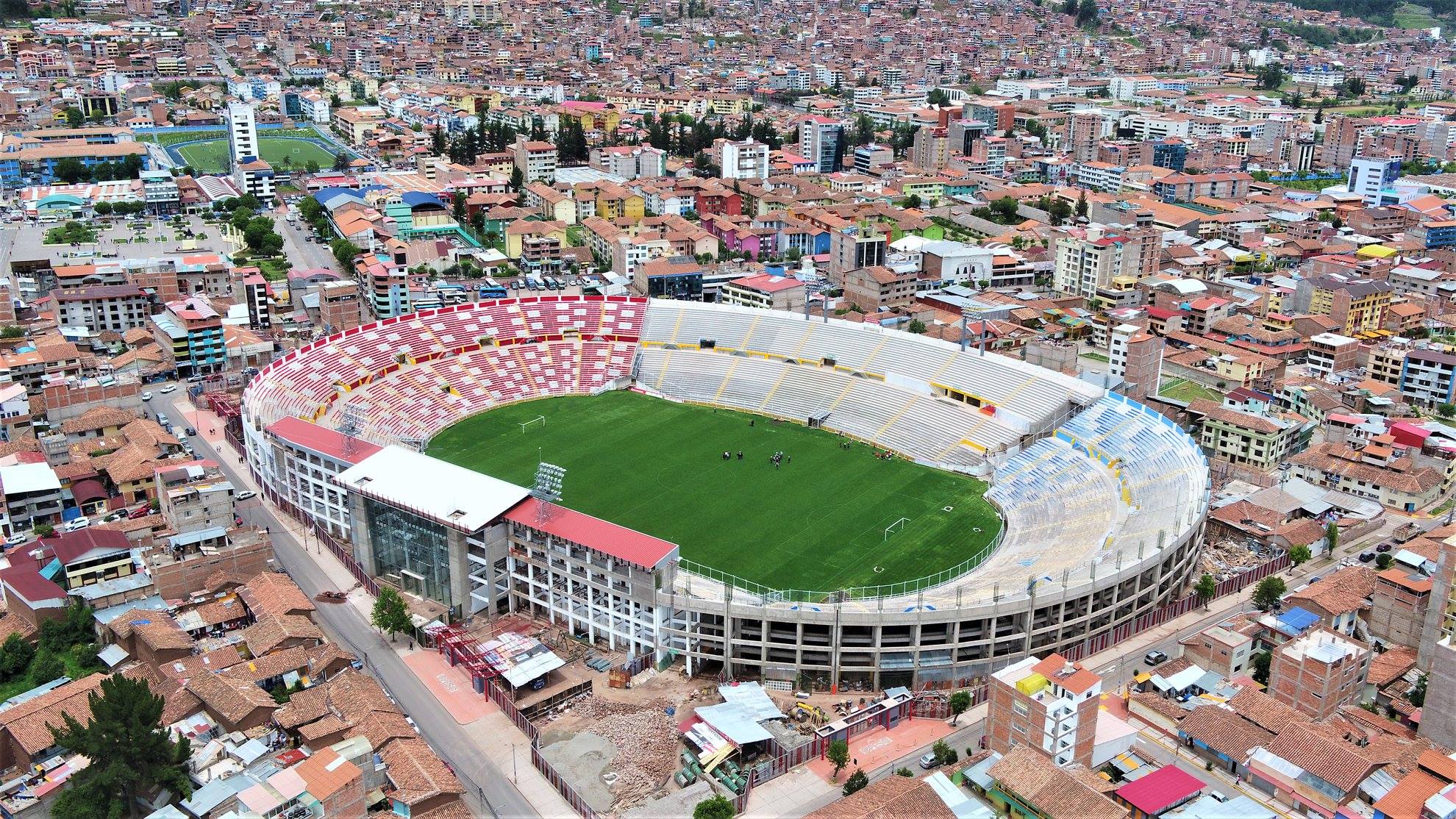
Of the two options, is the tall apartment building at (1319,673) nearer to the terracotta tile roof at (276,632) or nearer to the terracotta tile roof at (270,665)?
the terracotta tile roof at (270,665)

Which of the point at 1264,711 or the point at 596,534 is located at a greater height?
the point at 596,534

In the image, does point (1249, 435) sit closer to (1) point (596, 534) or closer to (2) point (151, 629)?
(1) point (596, 534)

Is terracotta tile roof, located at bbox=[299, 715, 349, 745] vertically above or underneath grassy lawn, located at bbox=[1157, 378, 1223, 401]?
underneath

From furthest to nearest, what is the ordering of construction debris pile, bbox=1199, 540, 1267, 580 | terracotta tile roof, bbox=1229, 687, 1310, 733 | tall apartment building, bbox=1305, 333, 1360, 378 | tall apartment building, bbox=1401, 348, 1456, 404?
tall apartment building, bbox=1305, 333, 1360, 378 < tall apartment building, bbox=1401, 348, 1456, 404 < construction debris pile, bbox=1199, 540, 1267, 580 < terracotta tile roof, bbox=1229, 687, 1310, 733

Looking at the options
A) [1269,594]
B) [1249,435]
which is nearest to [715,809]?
[1269,594]

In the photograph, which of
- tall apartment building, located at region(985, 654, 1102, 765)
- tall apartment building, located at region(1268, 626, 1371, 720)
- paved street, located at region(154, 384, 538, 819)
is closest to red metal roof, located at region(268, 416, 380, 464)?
paved street, located at region(154, 384, 538, 819)

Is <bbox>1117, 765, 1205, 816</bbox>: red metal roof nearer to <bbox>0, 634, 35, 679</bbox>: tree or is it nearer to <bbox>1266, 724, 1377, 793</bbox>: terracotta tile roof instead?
<bbox>1266, 724, 1377, 793</bbox>: terracotta tile roof
